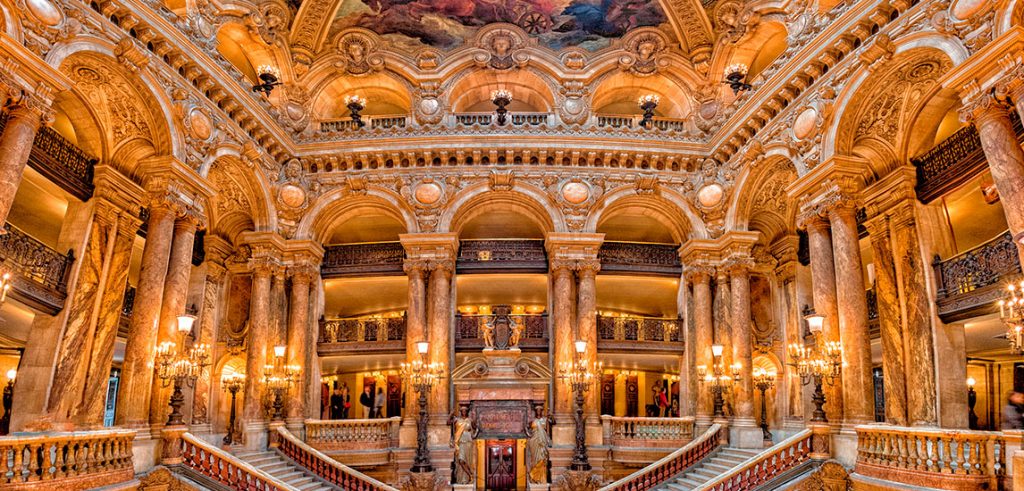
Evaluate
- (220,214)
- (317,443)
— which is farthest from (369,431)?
(220,214)

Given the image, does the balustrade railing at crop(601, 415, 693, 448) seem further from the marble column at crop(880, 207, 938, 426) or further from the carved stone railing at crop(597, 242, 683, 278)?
the marble column at crop(880, 207, 938, 426)

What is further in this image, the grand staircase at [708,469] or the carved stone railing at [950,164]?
the grand staircase at [708,469]

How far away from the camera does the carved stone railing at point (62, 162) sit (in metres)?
13.0

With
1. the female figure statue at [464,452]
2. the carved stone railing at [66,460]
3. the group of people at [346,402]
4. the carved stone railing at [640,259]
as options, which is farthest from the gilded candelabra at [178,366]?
the carved stone railing at [640,259]

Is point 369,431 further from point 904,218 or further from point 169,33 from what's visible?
point 904,218

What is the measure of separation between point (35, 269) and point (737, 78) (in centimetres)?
1737

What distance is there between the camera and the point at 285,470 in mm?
16250

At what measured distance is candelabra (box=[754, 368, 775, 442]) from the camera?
19.5m

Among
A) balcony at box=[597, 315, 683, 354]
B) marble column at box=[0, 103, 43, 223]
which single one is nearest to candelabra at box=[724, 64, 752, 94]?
balcony at box=[597, 315, 683, 354]

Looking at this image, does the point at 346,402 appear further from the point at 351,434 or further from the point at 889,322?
the point at 889,322

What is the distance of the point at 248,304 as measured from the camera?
21.2 meters

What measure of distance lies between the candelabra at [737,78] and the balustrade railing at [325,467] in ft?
44.7

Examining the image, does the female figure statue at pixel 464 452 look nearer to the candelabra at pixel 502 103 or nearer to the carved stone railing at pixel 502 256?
the carved stone railing at pixel 502 256

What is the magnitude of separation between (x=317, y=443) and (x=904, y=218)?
52.0 feet
